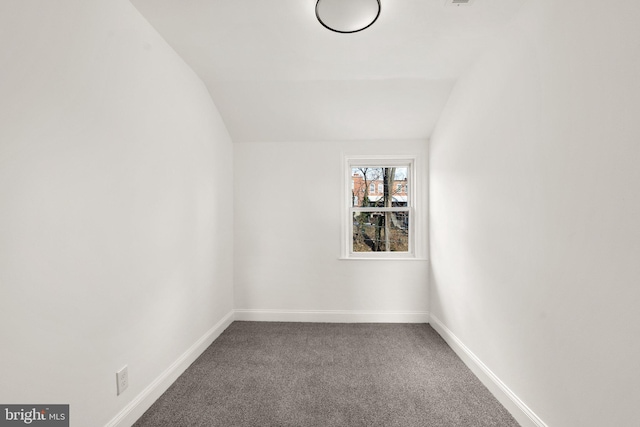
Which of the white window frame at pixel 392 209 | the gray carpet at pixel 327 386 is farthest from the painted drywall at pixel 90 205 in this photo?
the white window frame at pixel 392 209

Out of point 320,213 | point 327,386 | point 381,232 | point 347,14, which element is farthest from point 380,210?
point 347,14

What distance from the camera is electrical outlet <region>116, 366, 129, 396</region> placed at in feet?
5.54

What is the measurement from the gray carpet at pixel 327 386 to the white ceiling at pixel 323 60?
2158 mm

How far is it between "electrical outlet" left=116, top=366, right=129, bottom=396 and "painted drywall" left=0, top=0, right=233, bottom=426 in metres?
0.03

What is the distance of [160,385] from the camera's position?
2066 millimetres

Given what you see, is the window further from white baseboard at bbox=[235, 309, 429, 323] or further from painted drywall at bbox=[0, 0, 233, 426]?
painted drywall at bbox=[0, 0, 233, 426]

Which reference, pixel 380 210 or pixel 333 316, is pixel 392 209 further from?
pixel 333 316

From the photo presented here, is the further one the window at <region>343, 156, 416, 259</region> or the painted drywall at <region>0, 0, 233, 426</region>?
the window at <region>343, 156, 416, 259</region>

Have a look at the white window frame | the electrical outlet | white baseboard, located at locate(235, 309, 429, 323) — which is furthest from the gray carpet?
the white window frame

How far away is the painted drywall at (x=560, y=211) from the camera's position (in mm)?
1196

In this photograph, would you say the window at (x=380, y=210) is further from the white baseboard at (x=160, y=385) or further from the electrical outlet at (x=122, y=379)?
the electrical outlet at (x=122, y=379)

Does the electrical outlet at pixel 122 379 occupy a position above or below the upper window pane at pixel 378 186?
below

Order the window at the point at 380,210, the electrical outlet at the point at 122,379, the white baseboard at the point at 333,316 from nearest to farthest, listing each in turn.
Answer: the electrical outlet at the point at 122,379 → the white baseboard at the point at 333,316 → the window at the point at 380,210

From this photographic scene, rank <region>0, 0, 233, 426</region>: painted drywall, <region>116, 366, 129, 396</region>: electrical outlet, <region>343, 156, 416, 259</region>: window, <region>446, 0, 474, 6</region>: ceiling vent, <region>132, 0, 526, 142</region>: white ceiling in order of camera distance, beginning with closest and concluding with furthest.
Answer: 1. <region>0, 0, 233, 426</region>: painted drywall
2. <region>116, 366, 129, 396</region>: electrical outlet
3. <region>446, 0, 474, 6</region>: ceiling vent
4. <region>132, 0, 526, 142</region>: white ceiling
5. <region>343, 156, 416, 259</region>: window
